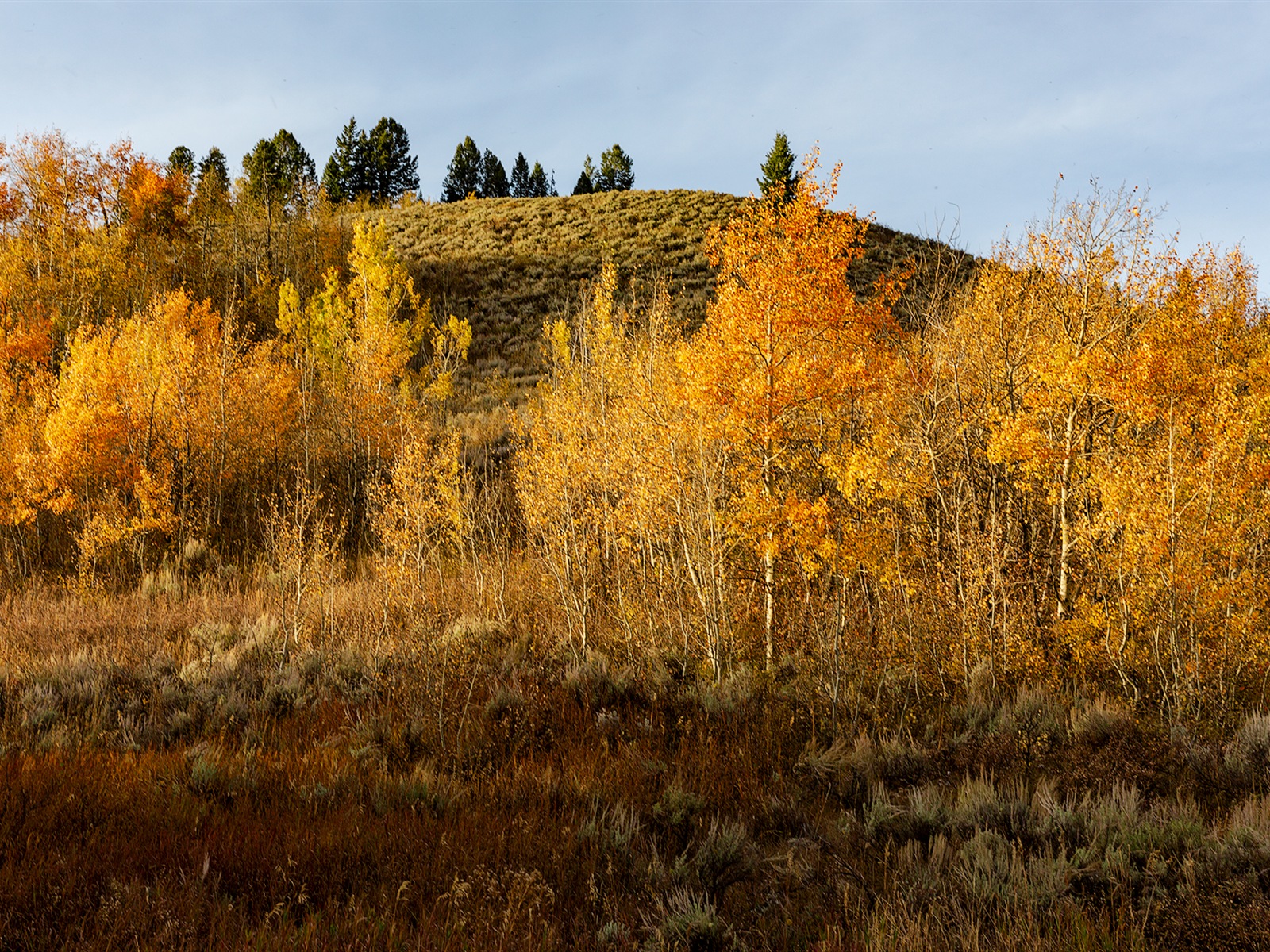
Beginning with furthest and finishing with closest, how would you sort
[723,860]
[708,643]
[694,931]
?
[708,643], [723,860], [694,931]

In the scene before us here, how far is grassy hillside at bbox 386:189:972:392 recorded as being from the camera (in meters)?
38.9

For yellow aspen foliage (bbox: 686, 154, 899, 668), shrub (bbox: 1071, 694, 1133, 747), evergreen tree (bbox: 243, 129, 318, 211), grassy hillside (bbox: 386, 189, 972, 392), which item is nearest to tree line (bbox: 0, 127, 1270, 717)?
yellow aspen foliage (bbox: 686, 154, 899, 668)

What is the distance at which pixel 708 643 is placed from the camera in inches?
373

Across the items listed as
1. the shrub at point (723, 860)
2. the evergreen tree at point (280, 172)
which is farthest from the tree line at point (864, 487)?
the evergreen tree at point (280, 172)

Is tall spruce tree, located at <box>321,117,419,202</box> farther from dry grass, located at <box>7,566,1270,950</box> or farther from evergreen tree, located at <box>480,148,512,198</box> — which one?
dry grass, located at <box>7,566,1270,950</box>

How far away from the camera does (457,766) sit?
635 cm

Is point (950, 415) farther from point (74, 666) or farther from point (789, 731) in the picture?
point (74, 666)

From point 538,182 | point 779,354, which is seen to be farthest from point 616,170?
point 779,354

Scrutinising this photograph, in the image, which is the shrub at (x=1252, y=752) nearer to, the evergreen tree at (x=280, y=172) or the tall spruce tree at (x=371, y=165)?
the evergreen tree at (x=280, y=172)

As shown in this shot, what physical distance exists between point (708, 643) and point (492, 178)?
240 ft

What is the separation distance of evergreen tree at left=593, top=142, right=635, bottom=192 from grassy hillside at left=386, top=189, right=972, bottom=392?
12319mm

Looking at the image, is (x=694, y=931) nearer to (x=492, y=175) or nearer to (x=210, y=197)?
(x=210, y=197)

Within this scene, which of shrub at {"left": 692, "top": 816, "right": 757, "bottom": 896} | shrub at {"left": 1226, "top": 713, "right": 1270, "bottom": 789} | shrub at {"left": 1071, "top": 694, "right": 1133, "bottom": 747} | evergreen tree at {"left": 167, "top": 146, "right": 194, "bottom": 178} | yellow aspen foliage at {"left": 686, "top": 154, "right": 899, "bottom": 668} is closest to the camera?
shrub at {"left": 692, "top": 816, "right": 757, "bottom": 896}

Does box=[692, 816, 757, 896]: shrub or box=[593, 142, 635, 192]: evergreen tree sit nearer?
box=[692, 816, 757, 896]: shrub
